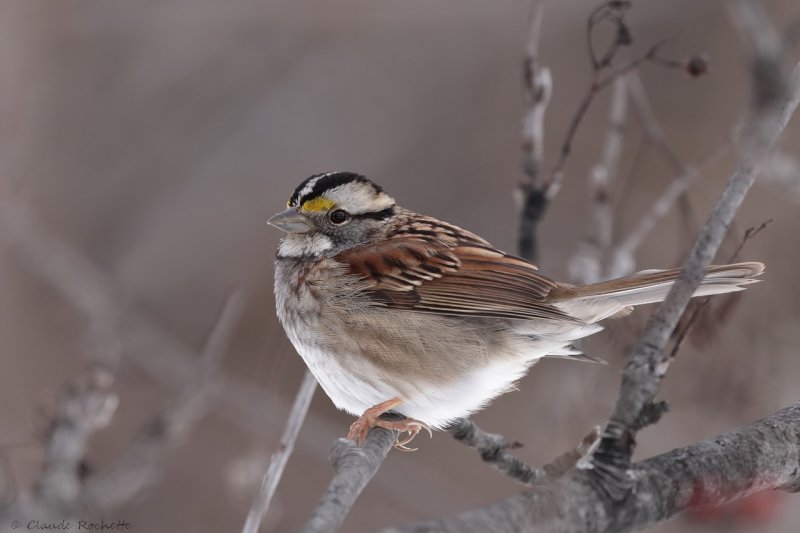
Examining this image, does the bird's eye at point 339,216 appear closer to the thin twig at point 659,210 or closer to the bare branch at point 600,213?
the bare branch at point 600,213

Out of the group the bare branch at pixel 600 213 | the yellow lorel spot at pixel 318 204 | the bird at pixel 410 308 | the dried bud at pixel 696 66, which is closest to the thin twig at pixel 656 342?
the bird at pixel 410 308

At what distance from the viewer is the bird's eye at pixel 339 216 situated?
4.06m

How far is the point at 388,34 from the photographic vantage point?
28.3 ft

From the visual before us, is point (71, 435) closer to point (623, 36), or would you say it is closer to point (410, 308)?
point (410, 308)

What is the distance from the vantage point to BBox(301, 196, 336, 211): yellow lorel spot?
4012 millimetres

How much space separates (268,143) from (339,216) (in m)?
4.49

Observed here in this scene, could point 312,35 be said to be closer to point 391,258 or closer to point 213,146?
point 213,146

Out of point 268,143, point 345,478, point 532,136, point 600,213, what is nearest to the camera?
point 345,478

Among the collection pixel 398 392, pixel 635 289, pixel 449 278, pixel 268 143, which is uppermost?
pixel 268 143

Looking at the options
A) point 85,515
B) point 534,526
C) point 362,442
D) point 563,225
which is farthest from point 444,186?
point 534,526

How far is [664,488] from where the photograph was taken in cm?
234

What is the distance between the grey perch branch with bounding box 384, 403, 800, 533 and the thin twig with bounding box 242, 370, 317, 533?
2.16 feet

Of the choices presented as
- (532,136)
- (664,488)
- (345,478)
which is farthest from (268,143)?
(664,488)

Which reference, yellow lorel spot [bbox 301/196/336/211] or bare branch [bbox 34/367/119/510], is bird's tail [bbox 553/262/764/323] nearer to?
yellow lorel spot [bbox 301/196/336/211]
